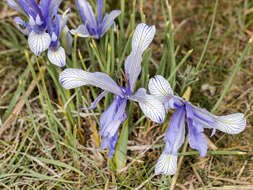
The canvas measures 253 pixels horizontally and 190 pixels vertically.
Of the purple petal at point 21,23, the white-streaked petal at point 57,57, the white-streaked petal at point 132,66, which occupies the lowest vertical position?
the white-streaked petal at point 132,66

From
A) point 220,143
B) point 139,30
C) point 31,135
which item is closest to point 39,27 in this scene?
point 139,30

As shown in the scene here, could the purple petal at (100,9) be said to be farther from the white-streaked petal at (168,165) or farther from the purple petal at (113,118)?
the white-streaked petal at (168,165)

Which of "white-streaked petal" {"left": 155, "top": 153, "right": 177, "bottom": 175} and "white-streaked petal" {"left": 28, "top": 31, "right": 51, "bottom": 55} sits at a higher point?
"white-streaked petal" {"left": 28, "top": 31, "right": 51, "bottom": 55}

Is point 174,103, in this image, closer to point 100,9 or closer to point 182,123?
point 182,123

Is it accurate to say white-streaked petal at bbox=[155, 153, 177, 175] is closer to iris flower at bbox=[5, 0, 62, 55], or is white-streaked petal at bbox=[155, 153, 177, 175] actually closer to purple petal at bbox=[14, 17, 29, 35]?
iris flower at bbox=[5, 0, 62, 55]

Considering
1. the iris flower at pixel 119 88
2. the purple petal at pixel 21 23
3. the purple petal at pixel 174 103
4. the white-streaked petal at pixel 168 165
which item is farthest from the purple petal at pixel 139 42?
the purple petal at pixel 21 23

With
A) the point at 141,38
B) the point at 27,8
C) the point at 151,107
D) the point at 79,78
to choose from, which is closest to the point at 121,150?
the point at 151,107

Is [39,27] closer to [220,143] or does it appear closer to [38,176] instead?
[38,176]

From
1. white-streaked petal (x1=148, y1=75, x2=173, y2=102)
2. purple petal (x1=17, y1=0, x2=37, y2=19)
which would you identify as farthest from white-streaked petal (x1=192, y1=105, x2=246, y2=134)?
purple petal (x1=17, y1=0, x2=37, y2=19)
